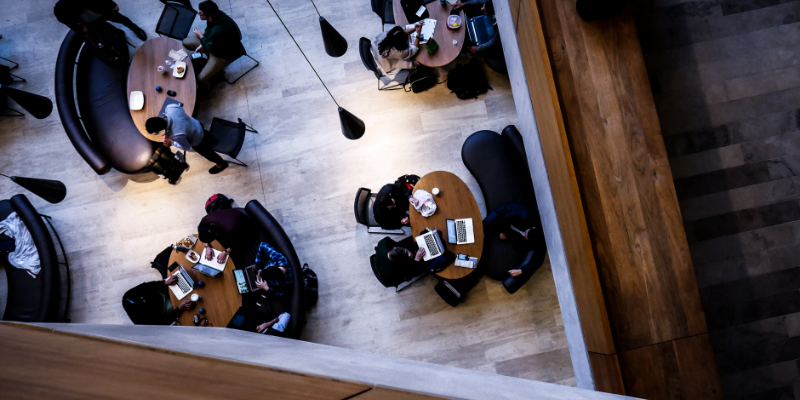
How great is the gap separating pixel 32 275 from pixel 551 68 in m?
6.38

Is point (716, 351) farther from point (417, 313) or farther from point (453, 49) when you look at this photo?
point (453, 49)

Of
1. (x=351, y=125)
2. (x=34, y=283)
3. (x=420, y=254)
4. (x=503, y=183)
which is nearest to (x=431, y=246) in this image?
(x=420, y=254)

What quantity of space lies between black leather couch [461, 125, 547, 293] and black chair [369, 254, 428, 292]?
0.82 metres

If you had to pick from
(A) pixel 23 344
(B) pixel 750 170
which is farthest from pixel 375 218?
(B) pixel 750 170

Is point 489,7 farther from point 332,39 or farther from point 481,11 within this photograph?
point 332,39

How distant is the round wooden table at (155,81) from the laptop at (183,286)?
182 cm

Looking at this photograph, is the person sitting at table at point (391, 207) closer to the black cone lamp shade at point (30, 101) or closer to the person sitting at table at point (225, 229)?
the person sitting at table at point (225, 229)

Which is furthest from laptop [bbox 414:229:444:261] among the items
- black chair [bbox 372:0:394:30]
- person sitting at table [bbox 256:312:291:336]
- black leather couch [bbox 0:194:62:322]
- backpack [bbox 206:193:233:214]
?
black leather couch [bbox 0:194:62:322]

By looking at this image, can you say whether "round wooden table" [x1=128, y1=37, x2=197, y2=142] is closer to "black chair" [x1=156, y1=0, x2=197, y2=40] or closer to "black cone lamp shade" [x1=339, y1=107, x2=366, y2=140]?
"black chair" [x1=156, y1=0, x2=197, y2=40]

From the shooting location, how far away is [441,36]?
5176 mm

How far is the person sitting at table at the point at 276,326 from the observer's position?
450 centimetres

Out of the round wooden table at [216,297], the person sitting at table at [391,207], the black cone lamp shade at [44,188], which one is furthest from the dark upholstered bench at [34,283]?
the person sitting at table at [391,207]

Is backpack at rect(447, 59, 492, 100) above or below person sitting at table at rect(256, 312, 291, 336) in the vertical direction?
above

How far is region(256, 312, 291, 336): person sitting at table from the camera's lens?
177 inches
